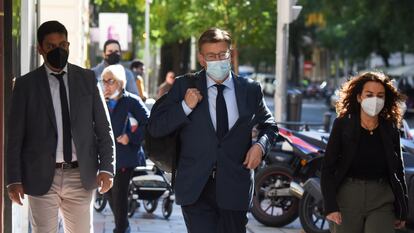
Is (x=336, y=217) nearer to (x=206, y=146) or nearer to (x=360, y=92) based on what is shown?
(x=360, y=92)

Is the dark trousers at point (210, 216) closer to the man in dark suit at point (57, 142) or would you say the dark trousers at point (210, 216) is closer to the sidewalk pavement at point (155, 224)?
the man in dark suit at point (57, 142)

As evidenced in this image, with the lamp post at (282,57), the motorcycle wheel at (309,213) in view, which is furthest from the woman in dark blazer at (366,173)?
the lamp post at (282,57)

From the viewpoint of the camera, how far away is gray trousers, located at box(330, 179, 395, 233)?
6270mm

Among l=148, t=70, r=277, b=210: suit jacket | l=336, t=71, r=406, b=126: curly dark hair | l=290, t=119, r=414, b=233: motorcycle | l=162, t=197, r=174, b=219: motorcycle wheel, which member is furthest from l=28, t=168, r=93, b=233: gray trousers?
l=162, t=197, r=174, b=219: motorcycle wheel

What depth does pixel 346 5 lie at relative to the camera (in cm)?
3784

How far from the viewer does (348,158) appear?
20.7 feet

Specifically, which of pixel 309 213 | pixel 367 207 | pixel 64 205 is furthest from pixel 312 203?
pixel 64 205

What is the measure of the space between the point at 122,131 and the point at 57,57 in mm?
2931

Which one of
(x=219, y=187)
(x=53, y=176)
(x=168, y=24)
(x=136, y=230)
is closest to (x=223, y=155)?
(x=219, y=187)

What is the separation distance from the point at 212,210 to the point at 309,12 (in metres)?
43.3

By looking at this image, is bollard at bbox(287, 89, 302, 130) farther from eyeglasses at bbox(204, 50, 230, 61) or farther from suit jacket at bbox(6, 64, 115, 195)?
eyeglasses at bbox(204, 50, 230, 61)

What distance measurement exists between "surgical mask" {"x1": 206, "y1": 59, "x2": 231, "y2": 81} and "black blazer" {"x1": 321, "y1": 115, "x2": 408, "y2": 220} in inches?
37.5

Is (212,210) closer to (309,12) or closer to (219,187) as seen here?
(219,187)

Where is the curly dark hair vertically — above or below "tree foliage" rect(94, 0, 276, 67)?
below
